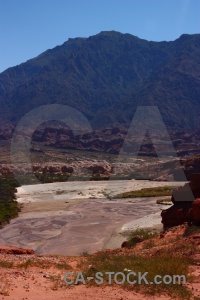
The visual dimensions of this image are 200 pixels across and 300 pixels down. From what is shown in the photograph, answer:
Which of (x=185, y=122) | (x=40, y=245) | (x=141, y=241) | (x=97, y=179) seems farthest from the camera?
(x=185, y=122)

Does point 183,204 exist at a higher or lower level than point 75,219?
higher

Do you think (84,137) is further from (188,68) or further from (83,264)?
(83,264)

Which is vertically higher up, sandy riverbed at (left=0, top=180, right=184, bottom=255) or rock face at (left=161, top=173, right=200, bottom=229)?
rock face at (left=161, top=173, right=200, bottom=229)

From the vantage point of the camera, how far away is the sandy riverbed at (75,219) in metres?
24.8

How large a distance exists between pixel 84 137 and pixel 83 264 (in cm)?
12148

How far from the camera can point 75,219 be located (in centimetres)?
3444

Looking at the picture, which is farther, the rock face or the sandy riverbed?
the sandy riverbed

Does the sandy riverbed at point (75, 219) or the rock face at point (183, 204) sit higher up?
the rock face at point (183, 204)

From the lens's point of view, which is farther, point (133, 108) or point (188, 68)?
point (188, 68)

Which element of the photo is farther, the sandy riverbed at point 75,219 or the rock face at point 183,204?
the sandy riverbed at point 75,219

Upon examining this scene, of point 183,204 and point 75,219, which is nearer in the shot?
point 183,204

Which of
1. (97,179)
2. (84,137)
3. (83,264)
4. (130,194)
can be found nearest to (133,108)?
(84,137)

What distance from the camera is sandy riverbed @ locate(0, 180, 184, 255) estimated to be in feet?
81.3

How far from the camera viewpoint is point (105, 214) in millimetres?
36125
